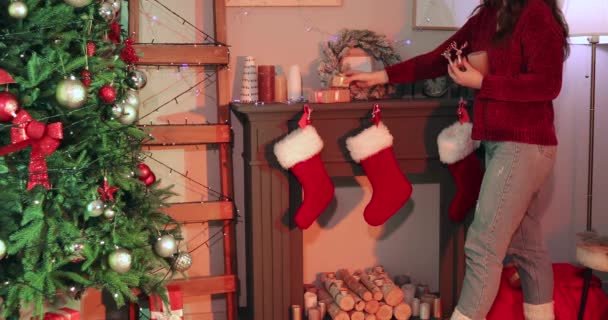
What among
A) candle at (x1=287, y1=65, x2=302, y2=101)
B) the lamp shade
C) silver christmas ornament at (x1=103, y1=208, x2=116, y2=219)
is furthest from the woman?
silver christmas ornament at (x1=103, y1=208, x2=116, y2=219)

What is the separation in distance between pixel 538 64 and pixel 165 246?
1462mm

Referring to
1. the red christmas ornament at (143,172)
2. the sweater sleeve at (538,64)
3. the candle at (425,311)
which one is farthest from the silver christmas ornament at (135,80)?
the candle at (425,311)

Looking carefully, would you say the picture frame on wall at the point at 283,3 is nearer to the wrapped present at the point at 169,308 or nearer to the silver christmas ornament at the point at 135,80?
the silver christmas ornament at the point at 135,80

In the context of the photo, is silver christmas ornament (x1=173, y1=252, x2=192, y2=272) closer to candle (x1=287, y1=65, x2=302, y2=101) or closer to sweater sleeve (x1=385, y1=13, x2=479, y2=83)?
candle (x1=287, y1=65, x2=302, y2=101)

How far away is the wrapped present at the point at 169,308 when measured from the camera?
3039 mm

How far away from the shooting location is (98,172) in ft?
8.32

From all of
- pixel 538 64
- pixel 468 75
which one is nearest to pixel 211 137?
pixel 468 75

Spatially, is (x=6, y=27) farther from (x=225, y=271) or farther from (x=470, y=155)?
(x=470, y=155)

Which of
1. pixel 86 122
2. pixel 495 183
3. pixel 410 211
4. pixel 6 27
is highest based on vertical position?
pixel 6 27

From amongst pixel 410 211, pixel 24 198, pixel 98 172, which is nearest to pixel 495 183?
pixel 410 211

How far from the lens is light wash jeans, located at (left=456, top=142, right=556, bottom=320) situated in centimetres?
276

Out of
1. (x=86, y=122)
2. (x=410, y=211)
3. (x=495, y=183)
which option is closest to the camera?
(x=86, y=122)

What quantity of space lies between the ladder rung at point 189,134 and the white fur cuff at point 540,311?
56.2 inches

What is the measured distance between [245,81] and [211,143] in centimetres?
34
